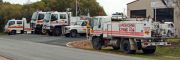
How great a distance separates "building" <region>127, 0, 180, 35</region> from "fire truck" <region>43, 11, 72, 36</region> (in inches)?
272

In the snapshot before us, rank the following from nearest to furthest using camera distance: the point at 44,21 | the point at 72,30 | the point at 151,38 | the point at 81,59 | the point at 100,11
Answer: the point at 81,59 → the point at 151,38 → the point at 72,30 → the point at 44,21 → the point at 100,11

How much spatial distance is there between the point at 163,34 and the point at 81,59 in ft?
23.0

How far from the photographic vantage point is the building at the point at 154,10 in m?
55.0

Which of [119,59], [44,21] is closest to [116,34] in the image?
[119,59]

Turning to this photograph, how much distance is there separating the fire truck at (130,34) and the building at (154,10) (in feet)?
65.8

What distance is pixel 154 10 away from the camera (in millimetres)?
57594

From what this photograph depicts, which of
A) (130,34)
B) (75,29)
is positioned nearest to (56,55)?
(130,34)

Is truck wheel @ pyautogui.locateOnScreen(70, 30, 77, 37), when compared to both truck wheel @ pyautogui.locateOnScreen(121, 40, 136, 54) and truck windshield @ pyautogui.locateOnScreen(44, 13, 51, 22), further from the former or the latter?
truck wheel @ pyautogui.locateOnScreen(121, 40, 136, 54)

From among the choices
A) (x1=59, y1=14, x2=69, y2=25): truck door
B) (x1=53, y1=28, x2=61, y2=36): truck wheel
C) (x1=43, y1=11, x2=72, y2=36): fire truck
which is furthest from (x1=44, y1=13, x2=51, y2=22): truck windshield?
(x1=59, y1=14, x2=69, y2=25): truck door

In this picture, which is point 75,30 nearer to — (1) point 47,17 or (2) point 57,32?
(2) point 57,32

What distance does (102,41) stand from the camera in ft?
111

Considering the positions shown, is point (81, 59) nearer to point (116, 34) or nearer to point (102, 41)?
point (116, 34)

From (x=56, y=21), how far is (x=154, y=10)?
39.9ft

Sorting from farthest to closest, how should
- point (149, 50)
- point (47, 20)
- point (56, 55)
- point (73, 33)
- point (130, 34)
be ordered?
point (47, 20) → point (73, 33) → point (149, 50) → point (130, 34) → point (56, 55)
